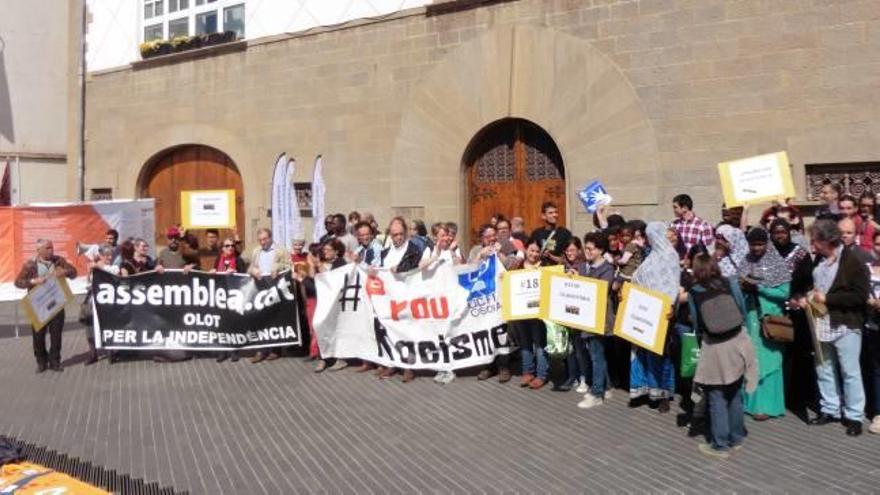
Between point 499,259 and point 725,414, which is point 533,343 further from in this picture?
point 725,414

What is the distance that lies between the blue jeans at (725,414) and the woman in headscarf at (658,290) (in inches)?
40.4

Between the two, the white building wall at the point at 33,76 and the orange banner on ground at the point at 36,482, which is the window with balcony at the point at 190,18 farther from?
the orange banner on ground at the point at 36,482

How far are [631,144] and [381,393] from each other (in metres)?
5.23

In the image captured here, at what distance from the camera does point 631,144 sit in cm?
1070

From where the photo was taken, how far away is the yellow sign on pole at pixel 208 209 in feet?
41.5

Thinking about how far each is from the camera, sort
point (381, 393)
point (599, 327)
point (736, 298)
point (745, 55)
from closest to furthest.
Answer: point (736, 298) → point (599, 327) → point (381, 393) → point (745, 55)

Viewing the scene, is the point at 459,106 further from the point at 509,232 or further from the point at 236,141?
the point at 236,141

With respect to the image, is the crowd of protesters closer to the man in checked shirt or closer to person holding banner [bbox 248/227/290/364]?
the man in checked shirt

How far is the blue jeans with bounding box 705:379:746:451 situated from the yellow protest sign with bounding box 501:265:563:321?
2357 millimetres

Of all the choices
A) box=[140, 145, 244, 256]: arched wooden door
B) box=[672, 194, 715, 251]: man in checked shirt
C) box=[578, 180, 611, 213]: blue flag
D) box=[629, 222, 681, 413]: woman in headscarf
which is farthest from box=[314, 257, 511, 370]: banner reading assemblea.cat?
box=[140, 145, 244, 256]: arched wooden door

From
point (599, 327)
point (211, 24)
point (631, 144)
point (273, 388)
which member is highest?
point (211, 24)

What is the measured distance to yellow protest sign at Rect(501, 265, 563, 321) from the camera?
782 centimetres

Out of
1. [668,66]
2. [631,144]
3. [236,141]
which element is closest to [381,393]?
[631,144]

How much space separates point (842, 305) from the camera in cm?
600
